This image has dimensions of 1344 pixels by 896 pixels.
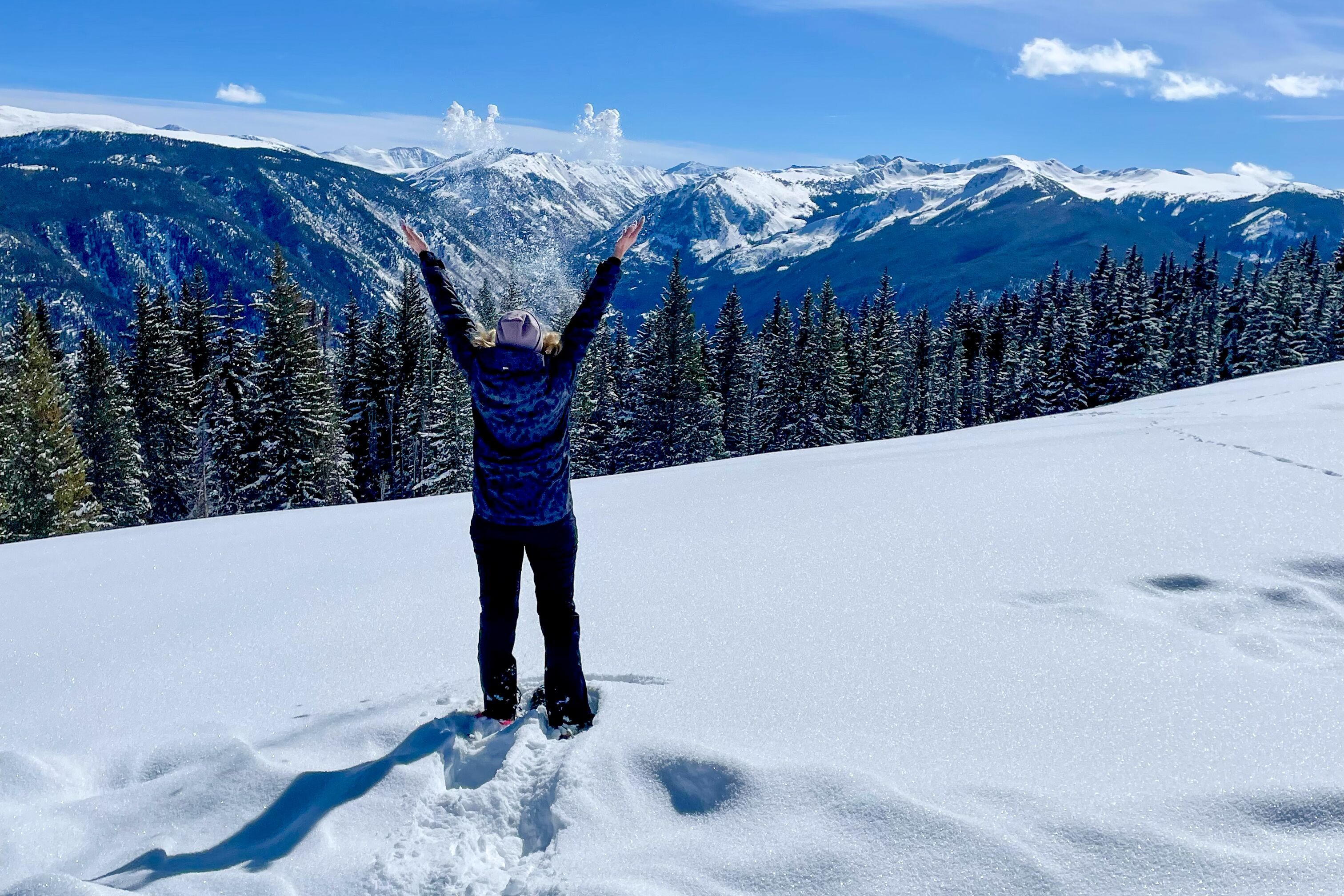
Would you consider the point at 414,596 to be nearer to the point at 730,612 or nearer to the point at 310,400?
the point at 730,612

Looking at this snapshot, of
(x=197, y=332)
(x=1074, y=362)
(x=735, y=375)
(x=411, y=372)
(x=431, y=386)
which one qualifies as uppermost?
(x=197, y=332)

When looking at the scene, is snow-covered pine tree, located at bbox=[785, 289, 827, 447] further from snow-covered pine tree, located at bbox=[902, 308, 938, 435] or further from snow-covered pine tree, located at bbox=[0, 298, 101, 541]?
snow-covered pine tree, located at bbox=[0, 298, 101, 541]

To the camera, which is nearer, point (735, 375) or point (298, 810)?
point (298, 810)

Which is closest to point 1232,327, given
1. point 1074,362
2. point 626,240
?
point 1074,362

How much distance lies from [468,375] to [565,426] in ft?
1.75

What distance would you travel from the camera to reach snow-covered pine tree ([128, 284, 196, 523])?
3825 centimetres

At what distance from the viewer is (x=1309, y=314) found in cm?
6269

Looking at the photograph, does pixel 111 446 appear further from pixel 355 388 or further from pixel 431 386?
pixel 431 386

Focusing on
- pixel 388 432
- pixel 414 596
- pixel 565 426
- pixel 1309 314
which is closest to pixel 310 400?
pixel 388 432

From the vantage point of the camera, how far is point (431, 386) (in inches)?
1591

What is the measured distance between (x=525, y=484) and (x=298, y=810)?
5.48 ft

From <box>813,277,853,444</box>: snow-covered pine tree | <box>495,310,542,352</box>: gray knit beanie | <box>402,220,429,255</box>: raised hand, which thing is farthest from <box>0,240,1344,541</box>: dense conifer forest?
<box>495,310,542,352</box>: gray knit beanie

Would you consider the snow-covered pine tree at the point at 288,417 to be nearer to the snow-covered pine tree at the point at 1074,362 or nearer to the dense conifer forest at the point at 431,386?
the dense conifer forest at the point at 431,386

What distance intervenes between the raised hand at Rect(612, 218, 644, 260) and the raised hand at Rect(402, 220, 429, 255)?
0.98m
